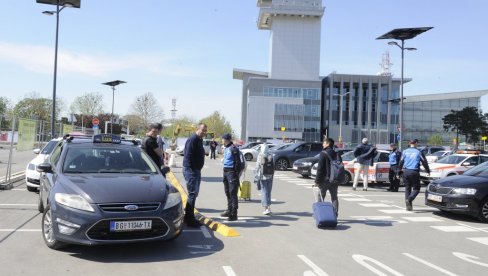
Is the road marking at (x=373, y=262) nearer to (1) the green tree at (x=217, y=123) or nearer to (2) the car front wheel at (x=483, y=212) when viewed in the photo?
(2) the car front wheel at (x=483, y=212)

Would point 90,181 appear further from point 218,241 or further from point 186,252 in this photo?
point 218,241

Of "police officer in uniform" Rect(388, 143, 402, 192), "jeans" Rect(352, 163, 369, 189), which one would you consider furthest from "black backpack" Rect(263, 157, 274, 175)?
"police officer in uniform" Rect(388, 143, 402, 192)

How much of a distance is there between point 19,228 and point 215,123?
93.0 m

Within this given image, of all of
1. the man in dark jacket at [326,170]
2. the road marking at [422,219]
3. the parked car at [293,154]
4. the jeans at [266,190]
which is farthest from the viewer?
the parked car at [293,154]

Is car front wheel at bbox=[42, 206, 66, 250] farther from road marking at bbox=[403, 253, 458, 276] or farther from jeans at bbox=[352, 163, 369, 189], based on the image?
jeans at bbox=[352, 163, 369, 189]

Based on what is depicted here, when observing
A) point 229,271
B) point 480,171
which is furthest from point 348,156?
point 229,271

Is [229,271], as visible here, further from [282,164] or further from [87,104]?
[87,104]

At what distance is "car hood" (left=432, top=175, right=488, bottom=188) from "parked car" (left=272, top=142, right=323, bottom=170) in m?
13.5

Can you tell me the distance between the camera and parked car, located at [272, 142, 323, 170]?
2414cm

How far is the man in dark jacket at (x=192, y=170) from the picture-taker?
324 inches

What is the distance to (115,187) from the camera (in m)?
6.10

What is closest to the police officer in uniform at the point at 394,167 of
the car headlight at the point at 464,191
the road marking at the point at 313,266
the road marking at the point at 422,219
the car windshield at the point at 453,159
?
the car windshield at the point at 453,159

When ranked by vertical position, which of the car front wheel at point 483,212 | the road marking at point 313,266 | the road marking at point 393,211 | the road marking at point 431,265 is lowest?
the road marking at point 393,211

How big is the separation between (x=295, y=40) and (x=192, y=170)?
90223mm
